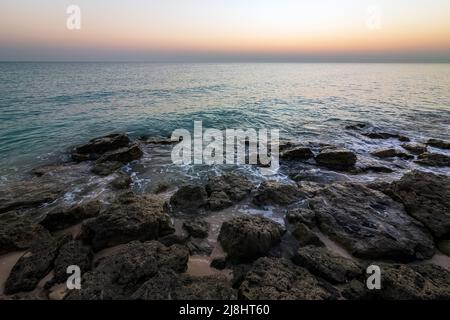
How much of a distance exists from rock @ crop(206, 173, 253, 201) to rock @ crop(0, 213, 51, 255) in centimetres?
508

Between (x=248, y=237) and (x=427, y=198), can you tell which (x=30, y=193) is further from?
(x=427, y=198)

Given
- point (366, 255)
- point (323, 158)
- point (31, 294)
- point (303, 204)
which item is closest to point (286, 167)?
point (323, 158)

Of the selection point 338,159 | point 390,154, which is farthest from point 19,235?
point 390,154

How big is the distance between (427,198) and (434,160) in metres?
6.74

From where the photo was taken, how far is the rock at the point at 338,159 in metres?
12.7

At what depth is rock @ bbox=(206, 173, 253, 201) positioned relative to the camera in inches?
370

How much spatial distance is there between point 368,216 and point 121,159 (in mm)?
10970

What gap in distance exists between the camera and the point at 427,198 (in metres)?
8.13

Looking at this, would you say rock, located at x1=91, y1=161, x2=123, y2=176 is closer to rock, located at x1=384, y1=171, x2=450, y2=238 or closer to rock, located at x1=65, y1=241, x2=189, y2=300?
rock, located at x1=65, y1=241, x2=189, y2=300

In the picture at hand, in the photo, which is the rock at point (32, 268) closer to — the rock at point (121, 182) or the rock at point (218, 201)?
the rock at point (121, 182)

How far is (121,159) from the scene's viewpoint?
13.2m

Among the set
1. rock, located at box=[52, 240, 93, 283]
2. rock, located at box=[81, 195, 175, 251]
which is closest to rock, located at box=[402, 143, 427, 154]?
rock, located at box=[81, 195, 175, 251]

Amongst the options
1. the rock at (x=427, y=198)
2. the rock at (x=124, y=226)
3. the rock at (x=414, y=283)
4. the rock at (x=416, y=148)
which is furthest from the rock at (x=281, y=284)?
the rock at (x=416, y=148)
